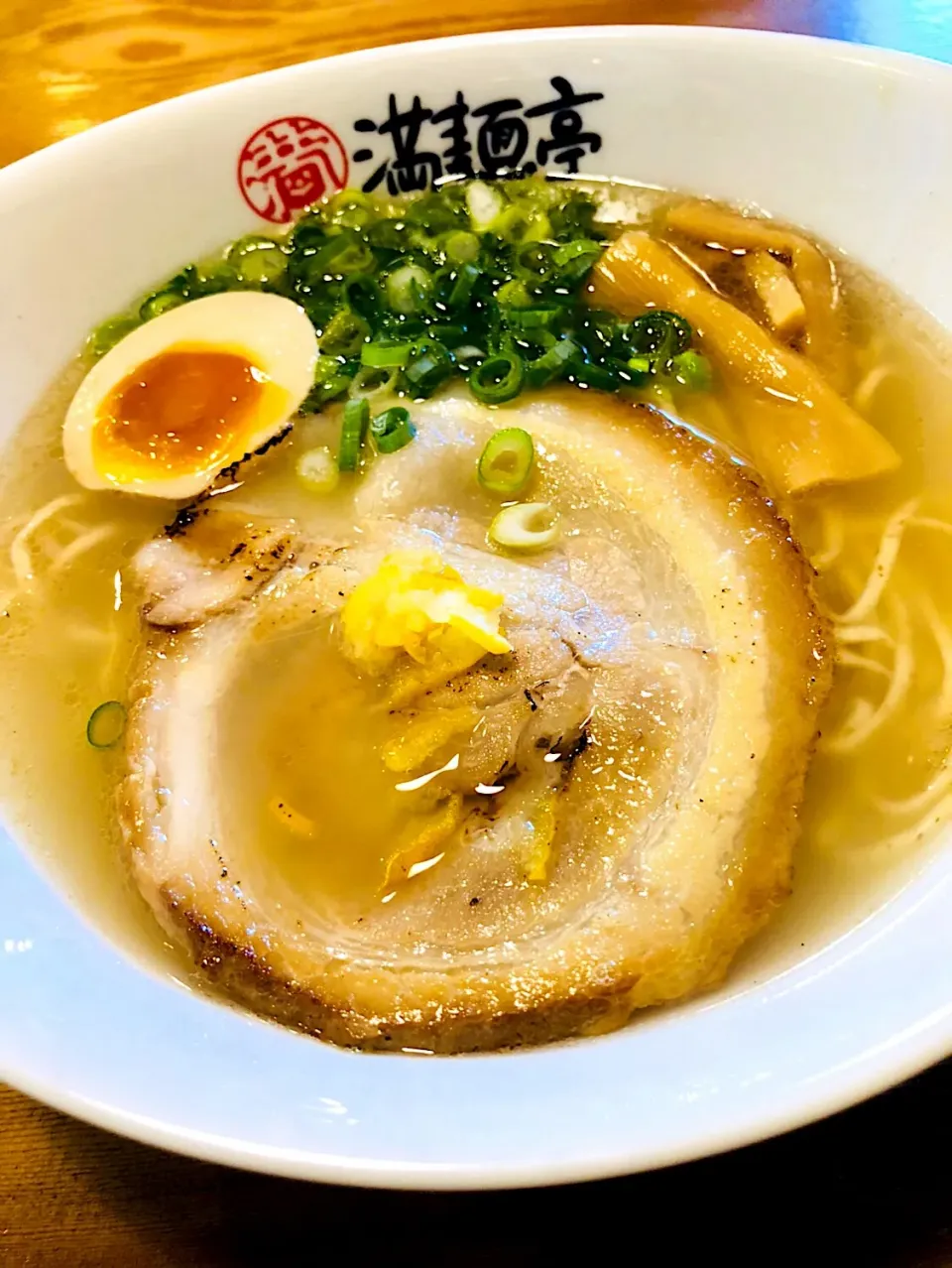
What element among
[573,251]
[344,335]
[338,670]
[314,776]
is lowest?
[314,776]

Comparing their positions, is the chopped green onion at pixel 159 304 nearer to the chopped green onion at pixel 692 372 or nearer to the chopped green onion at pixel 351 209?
the chopped green onion at pixel 351 209

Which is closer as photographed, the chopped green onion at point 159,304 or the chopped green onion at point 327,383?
the chopped green onion at point 327,383

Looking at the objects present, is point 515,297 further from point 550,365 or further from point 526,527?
point 526,527

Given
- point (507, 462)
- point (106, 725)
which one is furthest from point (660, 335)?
point (106, 725)

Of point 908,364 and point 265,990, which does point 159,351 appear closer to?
point 265,990

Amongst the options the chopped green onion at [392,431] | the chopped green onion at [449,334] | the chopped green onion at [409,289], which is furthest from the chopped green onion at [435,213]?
the chopped green onion at [392,431]
